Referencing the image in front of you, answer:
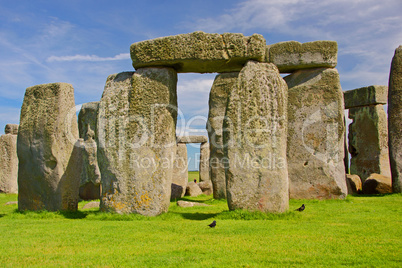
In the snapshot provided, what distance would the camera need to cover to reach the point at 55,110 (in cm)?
848

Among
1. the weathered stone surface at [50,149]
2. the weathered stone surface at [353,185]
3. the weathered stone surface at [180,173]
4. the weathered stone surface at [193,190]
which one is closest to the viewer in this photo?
the weathered stone surface at [50,149]

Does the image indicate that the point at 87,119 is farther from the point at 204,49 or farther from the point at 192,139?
the point at 204,49

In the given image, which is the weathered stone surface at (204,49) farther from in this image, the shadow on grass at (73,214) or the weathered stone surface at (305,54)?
the weathered stone surface at (305,54)

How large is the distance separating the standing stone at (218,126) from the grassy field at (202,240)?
3.93 meters

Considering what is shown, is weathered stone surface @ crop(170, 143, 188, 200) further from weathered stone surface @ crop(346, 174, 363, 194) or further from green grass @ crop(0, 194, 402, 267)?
weathered stone surface @ crop(346, 174, 363, 194)

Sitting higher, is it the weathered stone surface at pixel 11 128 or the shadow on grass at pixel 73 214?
the weathered stone surface at pixel 11 128

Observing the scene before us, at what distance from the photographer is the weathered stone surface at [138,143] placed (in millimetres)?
7855

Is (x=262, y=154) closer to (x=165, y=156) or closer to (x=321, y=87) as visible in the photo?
(x=165, y=156)

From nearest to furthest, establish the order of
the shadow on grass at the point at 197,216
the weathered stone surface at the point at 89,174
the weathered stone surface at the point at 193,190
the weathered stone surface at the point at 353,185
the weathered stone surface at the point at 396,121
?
the shadow on grass at the point at 197,216 < the weathered stone surface at the point at 396,121 < the weathered stone surface at the point at 89,174 < the weathered stone surface at the point at 353,185 < the weathered stone surface at the point at 193,190

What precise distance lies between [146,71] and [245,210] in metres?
3.22

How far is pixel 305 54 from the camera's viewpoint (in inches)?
444

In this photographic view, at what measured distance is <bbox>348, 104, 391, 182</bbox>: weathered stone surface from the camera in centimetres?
1634

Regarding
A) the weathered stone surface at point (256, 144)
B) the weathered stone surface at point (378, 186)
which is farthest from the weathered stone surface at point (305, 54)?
the weathered stone surface at point (378, 186)

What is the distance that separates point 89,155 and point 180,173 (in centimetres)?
446
